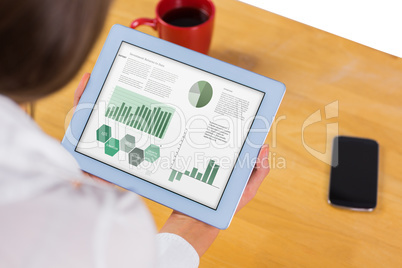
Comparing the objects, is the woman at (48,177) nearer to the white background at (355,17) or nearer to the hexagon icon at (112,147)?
the hexagon icon at (112,147)

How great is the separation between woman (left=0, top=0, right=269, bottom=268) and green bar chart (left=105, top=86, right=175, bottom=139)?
234mm

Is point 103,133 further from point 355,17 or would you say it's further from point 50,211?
point 355,17

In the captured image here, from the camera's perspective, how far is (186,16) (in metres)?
0.68

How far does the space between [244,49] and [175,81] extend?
0.23 metres

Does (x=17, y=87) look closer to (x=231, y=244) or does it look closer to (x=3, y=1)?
(x=3, y=1)

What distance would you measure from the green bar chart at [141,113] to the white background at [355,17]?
361 mm

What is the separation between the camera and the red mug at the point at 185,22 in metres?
0.64

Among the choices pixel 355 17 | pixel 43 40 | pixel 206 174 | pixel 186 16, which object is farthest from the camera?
pixel 355 17

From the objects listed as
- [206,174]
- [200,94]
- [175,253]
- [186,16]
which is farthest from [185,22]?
[175,253]

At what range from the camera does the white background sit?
788mm

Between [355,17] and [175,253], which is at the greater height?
[355,17]

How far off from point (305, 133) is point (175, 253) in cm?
31

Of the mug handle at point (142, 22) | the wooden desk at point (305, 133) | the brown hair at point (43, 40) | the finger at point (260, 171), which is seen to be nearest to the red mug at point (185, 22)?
the mug handle at point (142, 22)

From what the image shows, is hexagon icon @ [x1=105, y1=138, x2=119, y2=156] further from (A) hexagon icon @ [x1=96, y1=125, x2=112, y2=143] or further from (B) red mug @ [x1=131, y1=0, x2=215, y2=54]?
(B) red mug @ [x1=131, y1=0, x2=215, y2=54]
